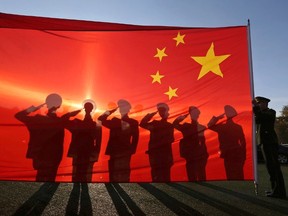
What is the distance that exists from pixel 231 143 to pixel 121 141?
1.76 metres

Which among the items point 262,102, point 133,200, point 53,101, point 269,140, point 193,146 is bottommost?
point 133,200

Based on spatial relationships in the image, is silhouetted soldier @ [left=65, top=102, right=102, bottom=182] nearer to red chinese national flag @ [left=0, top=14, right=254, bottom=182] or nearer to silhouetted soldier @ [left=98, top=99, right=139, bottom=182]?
red chinese national flag @ [left=0, top=14, right=254, bottom=182]

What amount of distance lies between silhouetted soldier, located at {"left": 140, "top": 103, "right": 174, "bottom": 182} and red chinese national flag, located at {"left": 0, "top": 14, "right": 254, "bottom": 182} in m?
0.02

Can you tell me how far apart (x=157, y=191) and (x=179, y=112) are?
1.59 meters

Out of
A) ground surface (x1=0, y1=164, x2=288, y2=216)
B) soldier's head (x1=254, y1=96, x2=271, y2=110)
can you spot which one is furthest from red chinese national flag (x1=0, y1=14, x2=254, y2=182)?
soldier's head (x1=254, y1=96, x2=271, y2=110)

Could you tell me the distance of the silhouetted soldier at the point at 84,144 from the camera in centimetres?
573

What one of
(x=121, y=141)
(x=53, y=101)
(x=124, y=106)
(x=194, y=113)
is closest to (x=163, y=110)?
(x=194, y=113)

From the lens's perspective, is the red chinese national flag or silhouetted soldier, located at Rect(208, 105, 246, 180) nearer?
the red chinese national flag

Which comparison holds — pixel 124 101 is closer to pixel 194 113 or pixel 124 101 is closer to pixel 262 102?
pixel 194 113

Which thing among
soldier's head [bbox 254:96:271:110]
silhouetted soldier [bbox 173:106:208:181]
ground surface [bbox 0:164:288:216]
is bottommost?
ground surface [bbox 0:164:288:216]

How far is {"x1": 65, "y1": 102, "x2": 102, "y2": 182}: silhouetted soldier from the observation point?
18.8ft

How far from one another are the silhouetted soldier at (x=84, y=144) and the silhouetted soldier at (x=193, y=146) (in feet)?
4.33

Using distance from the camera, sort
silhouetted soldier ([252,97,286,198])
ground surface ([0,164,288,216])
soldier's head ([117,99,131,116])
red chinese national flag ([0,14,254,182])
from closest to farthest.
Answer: ground surface ([0,164,288,216]), red chinese national flag ([0,14,254,182]), soldier's head ([117,99,131,116]), silhouetted soldier ([252,97,286,198])

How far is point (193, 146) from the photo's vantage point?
6.03m
